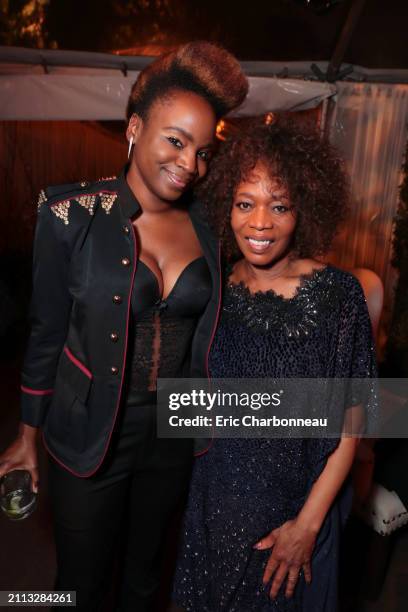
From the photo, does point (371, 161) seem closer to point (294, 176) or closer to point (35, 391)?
point (294, 176)

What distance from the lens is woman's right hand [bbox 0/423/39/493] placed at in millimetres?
1672

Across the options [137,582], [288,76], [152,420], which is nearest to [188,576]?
[137,582]

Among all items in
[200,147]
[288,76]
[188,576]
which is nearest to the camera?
[200,147]

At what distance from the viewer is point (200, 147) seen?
58.6 inches

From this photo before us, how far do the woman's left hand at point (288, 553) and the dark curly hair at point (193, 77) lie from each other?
127 cm

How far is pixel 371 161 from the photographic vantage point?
4.58 m

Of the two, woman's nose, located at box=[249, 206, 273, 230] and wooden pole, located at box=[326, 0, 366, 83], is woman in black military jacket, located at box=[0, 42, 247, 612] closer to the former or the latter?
woman's nose, located at box=[249, 206, 273, 230]

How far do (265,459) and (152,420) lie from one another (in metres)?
0.37

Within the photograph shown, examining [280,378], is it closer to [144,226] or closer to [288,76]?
[144,226]

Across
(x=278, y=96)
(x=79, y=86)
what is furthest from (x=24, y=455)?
(x=278, y=96)

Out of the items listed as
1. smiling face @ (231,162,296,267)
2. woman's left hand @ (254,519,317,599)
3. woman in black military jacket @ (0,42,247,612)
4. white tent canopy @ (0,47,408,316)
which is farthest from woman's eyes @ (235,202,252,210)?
white tent canopy @ (0,47,408,316)

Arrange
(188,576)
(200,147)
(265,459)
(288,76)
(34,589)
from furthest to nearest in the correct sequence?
(288,76), (34,589), (188,576), (265,459), (200,147)

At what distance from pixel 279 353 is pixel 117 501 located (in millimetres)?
710

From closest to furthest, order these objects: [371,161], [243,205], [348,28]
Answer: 1. [243,205]
2. [348,28]
3. [371,161]
